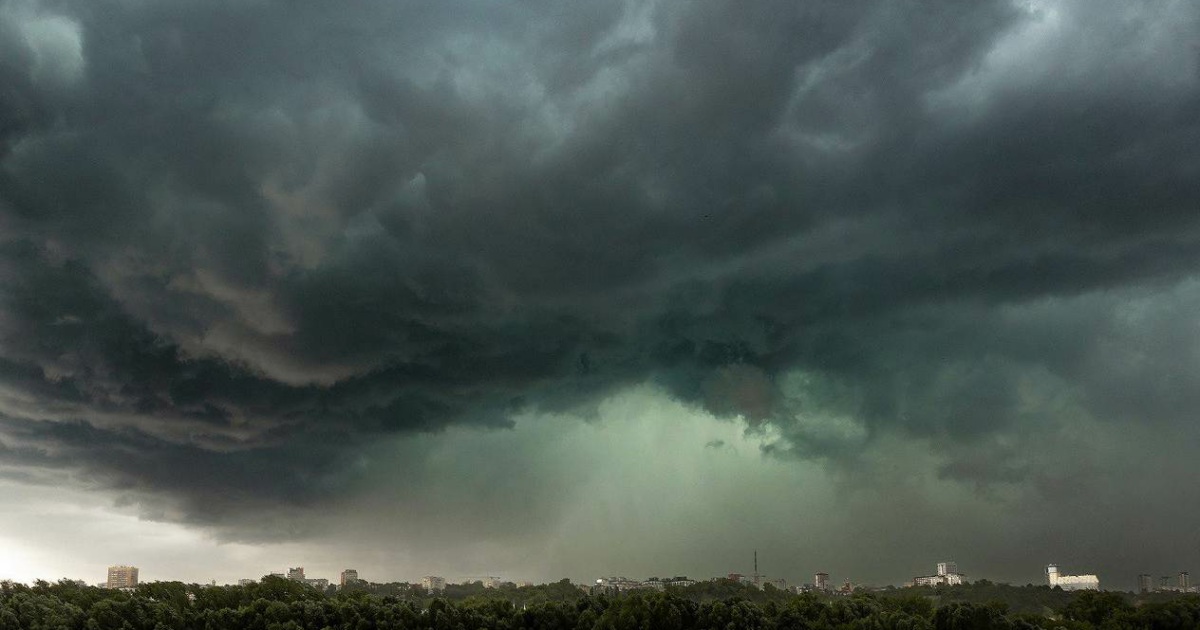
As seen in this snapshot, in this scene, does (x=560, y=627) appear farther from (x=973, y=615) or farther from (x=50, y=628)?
(x=50, y=628)

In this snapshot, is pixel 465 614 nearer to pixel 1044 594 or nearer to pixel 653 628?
pixel 653 628

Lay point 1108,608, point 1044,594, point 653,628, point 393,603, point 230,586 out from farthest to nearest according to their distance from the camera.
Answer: point 1044,594, point 230,586, point 1108,608, point 393,603, point 653,628

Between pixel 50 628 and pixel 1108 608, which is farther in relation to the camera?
pixel 1108 608

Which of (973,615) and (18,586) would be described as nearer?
(973,615)

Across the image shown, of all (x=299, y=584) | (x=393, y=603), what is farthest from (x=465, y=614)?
(x=299, y=584)

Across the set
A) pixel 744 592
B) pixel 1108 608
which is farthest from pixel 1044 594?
pixel 1108 608

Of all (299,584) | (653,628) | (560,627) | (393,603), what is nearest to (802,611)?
(653,628)

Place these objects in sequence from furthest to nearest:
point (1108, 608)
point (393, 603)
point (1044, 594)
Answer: point (1044, 594), point (1108, 608), point (393, 603)

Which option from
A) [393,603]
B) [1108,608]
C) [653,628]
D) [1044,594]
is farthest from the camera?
[1044,594]

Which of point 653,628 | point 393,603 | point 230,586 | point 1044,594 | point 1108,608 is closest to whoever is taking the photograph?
point 653,628
